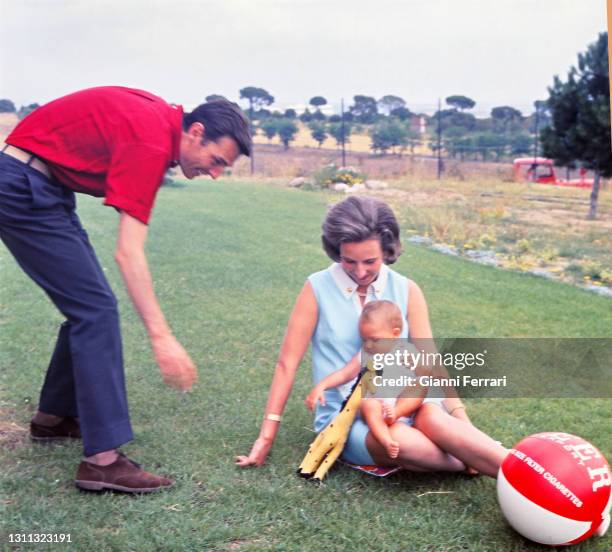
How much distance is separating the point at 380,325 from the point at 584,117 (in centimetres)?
431

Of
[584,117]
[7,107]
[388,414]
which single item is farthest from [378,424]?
[584,117]

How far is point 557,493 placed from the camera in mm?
1973

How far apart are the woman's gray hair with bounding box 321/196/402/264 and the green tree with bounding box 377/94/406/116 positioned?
1359 mm

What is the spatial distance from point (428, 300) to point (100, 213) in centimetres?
164

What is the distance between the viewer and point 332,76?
3.31 m

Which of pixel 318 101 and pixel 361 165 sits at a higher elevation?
pixel 318 101

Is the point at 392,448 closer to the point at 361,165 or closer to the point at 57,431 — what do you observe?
the point at 57,431

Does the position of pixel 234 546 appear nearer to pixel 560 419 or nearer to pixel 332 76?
pixel 560 419

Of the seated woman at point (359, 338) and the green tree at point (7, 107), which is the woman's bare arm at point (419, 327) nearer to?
the seated woman at point (359, 338)

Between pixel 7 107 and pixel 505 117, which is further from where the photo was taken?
pixel 505 117

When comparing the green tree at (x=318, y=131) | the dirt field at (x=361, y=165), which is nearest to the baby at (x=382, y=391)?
the green tree at (x=318, y=131)

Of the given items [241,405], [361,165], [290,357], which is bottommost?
[241,405]

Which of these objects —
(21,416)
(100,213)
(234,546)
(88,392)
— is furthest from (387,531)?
(100,213)

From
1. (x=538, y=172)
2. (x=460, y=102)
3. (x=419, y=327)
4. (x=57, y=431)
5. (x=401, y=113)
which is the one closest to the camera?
(x=419, y=327)
